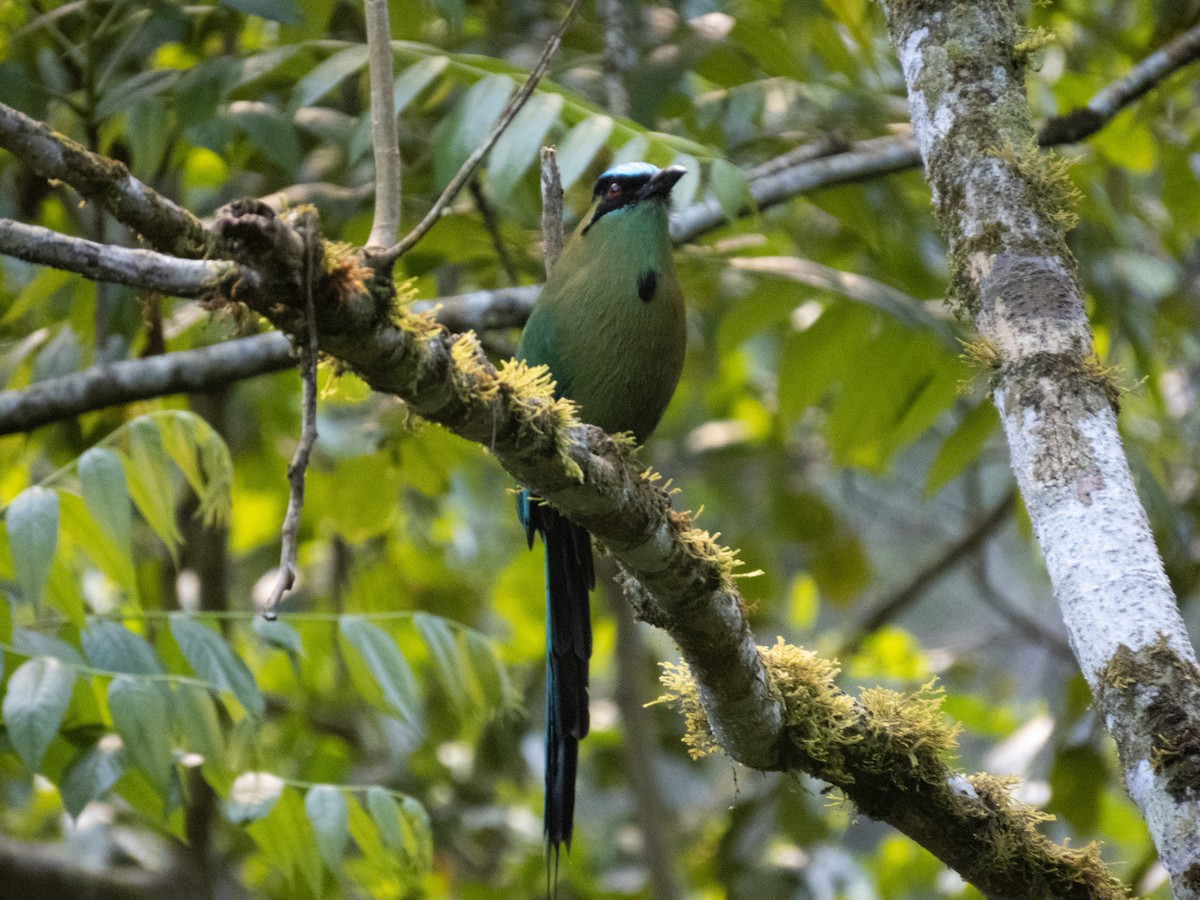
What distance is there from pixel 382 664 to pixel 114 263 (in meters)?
1.45

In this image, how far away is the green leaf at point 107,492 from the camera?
219 cm

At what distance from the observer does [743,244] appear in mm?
3350

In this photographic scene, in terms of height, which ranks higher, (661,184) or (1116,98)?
(1116,98)

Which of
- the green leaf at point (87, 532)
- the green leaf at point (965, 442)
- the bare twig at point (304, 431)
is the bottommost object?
the bare twig at point (304, 431)

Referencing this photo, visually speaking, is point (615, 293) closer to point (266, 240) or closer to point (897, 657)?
point (266, 240)

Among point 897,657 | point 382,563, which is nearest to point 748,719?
point 382,563

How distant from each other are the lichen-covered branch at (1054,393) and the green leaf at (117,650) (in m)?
1.52

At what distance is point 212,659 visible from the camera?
2.36 metres

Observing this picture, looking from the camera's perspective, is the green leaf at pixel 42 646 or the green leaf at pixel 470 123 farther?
the green leaf at pixel 470 123

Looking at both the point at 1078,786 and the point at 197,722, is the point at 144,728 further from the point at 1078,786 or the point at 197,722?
the point at 1078,786

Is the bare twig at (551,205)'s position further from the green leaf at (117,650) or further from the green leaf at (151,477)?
the green leaf at (117,650)

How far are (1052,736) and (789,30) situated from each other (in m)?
1.80

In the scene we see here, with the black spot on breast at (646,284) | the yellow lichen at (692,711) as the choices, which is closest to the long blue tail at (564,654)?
the yellow lichen at (692,711)

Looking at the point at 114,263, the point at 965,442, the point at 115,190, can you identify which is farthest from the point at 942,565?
the point at 114,263
